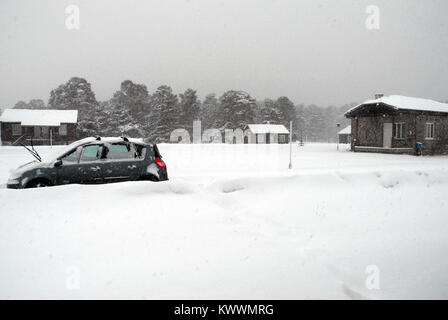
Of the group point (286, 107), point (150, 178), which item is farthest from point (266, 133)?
point (150, 178)

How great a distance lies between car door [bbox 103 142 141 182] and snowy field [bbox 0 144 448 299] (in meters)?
0.90

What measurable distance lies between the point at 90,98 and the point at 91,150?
212 feet

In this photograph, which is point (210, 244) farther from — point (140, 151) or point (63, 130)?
point (63, 130)

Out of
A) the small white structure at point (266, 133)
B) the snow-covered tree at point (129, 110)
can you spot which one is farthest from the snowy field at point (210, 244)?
the snow-covered tree at point (129, 110)

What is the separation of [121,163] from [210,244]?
4.09 meters

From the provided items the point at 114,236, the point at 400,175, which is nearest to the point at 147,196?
the point at 114,236

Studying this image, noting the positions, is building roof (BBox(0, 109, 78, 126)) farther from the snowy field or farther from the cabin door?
the snowy field

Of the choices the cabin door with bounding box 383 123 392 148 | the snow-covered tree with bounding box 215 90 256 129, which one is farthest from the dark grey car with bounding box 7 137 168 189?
the snow-covered tree with bounding box 215 90 256 129

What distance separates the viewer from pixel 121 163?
27.3ft

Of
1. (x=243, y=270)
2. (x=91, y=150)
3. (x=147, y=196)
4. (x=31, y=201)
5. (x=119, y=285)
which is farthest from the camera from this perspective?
(x=91, y=150)

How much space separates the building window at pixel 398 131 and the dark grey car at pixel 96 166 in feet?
80.5

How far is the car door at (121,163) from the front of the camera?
820 cm
